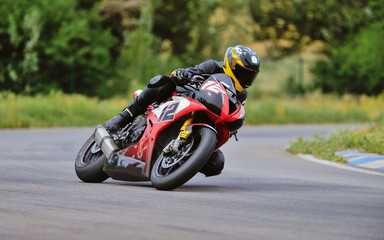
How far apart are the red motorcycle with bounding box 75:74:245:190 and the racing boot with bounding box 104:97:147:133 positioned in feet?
0.34

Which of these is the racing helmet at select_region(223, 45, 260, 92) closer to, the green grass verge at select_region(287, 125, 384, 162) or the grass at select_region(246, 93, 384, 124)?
the green grass verge at select_region(287, 125, 384, 162)

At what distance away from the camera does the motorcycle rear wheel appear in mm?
9250

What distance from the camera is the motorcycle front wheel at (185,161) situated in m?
8.01

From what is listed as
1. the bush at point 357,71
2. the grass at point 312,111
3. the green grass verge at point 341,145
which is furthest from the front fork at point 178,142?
the bush at point 357,71

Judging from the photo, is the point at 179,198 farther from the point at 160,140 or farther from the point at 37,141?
the point at 37,141

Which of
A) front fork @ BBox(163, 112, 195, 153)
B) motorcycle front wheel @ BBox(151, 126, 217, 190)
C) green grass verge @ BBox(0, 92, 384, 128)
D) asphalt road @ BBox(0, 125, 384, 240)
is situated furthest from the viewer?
green grass verge @ BBox(0, 92, 384, 128)

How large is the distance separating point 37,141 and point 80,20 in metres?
21.0

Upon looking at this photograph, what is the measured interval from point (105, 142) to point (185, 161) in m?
1.16

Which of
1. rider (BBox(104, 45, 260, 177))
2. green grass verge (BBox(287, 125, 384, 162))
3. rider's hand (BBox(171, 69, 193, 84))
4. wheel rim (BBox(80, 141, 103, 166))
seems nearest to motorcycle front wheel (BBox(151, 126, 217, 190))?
rider's hand (BBox(171, 69, 193, 84))

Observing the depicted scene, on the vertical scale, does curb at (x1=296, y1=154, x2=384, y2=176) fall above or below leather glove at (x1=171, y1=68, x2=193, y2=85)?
below

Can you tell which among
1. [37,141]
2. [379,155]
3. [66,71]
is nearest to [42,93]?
[66,71]

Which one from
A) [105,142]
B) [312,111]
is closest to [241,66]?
[105,142]

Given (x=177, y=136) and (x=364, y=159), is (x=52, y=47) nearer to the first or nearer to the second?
(x=364, y=159)

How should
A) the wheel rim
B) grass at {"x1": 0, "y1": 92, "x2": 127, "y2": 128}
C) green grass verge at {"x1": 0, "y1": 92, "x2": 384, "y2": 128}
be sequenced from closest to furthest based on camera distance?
the wheel rim
grass at {"x1": 0, "y1": 92, "x2": 127, "y2": 128}
green grass verge at {"x1": 0, "y1": 92, "x2": 384, "y2": 128}
